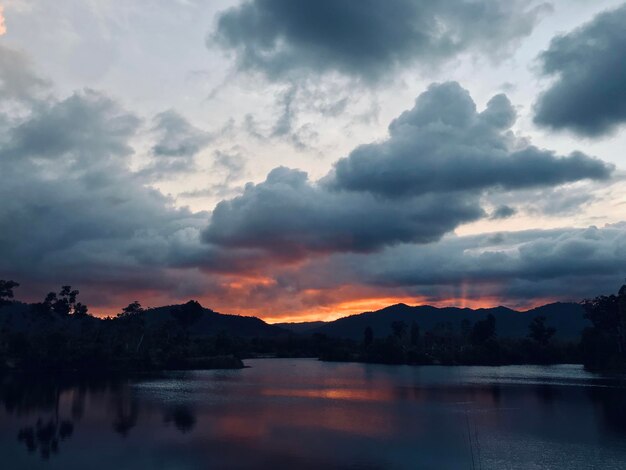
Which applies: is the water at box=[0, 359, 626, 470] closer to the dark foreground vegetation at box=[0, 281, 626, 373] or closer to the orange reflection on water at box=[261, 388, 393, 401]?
the orange reflection on water at box=[261, 388, 393, 401]

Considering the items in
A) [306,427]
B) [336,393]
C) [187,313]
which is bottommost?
[336,393]

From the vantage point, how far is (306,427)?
2186 inches

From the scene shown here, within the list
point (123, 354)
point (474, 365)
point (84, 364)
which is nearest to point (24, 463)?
point (84, 364)

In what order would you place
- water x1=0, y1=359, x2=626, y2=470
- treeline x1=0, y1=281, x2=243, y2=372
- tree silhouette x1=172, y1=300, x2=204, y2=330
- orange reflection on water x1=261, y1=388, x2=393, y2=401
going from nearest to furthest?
1. water x1=0, y1=359, x2=626, y2=470
2. orange reflection on water x1=261, y1=388, x2=393, y2=401
3. treeline x1=0, y1=281, x2=243, y2=372
4. tree silhouette x1=172, y1=300, x2=204, y2=330

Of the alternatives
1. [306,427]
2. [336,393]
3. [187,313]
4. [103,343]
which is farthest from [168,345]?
[306,427]

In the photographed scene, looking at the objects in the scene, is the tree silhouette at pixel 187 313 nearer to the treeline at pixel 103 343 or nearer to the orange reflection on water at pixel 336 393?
the treeline at pixel 103 343

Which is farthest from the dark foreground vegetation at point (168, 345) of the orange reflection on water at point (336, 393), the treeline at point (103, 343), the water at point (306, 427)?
the orange reflection on water at point (336, 393)

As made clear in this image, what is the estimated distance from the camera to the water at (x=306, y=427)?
41250 mm

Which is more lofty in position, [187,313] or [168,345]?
[187,313]

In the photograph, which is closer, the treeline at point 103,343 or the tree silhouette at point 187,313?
the treeline at point 103,343

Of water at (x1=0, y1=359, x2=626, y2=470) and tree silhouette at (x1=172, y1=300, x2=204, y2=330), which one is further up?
tree silhouette at (x1=172, y1=300, x2=204, y2=330)

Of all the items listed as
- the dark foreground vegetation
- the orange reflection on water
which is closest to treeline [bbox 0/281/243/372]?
the dark foreground vegetation

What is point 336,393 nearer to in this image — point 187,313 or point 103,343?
point 103,343

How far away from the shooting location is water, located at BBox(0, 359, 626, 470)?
135 feet
